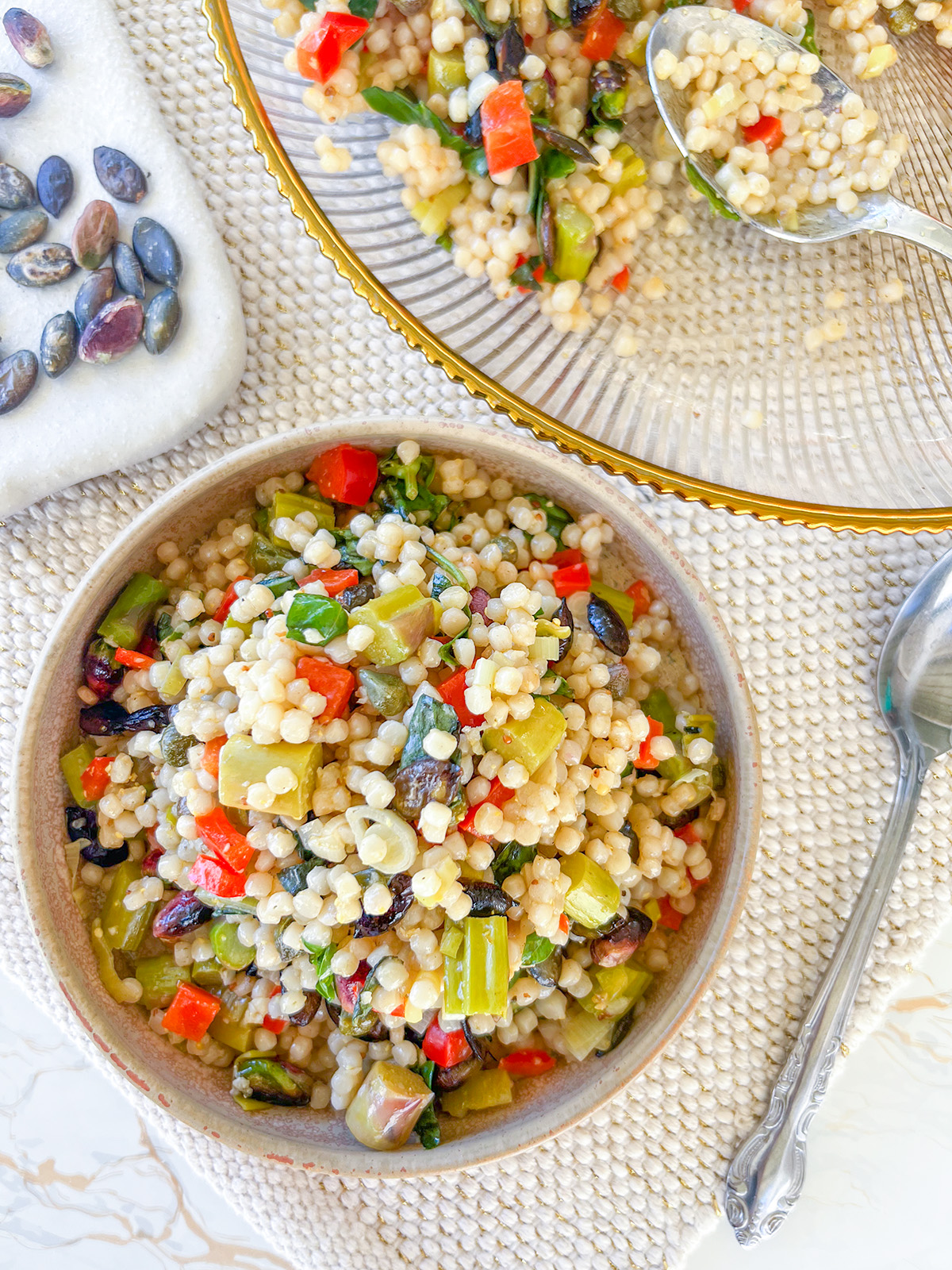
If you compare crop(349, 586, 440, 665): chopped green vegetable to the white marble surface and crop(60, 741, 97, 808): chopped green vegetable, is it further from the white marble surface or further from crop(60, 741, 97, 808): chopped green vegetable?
the white marble surface

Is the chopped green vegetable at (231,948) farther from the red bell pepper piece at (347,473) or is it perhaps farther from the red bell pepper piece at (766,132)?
the red bell pepper piece at (766,132)

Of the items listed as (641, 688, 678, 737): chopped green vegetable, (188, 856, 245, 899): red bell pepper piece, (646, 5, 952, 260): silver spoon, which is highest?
(646, 5, 952, 260): silver spoon

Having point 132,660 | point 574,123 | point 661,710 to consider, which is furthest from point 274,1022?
point 574,123

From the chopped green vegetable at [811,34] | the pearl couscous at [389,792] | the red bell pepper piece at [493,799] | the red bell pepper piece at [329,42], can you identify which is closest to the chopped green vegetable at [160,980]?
the pearl couscous at [389,792]

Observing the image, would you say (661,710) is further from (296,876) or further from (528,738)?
(296,876)

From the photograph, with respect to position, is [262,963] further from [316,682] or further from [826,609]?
[826,609]

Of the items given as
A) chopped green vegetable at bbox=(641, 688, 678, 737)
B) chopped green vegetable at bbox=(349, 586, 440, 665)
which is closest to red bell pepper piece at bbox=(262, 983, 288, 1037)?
chopped green vegetable at bbox=(349, 586, 440, 665)
